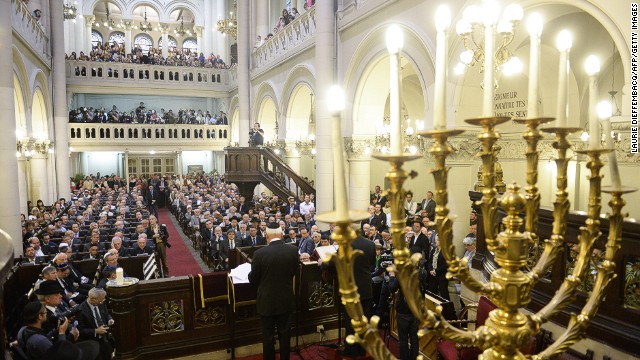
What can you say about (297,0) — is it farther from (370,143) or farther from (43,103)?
(43,103)

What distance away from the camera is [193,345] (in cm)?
618

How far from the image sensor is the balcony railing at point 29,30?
1402 centimetres

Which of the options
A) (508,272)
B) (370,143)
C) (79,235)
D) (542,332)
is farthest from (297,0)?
(508,272)

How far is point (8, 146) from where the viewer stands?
35.0ft

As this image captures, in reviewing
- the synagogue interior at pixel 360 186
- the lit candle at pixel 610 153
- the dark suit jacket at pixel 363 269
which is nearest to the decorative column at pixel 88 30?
the synagogue interior at pixel 360 186

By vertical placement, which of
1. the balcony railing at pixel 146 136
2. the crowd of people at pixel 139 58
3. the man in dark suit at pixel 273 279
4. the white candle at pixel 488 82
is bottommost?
the man in dark suit at pixel 273 279

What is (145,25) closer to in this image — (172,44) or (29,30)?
(172,44)

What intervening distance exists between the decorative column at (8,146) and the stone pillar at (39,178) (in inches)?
341

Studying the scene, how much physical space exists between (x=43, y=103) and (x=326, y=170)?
43.7 feet

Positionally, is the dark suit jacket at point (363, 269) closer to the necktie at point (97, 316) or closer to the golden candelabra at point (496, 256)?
the necktie at point (97, 316)

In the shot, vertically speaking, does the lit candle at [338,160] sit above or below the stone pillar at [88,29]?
below

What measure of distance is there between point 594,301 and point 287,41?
17.8m

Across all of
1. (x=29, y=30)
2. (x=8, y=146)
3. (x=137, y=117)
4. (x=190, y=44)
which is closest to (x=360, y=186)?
(x=8, y=146)

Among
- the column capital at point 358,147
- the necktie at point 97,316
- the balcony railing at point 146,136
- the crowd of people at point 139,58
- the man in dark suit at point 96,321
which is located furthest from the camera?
the crowd of people at point 139,58
